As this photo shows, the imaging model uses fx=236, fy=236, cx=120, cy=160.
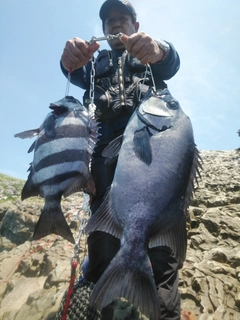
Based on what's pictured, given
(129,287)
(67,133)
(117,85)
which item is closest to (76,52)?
(117,85)

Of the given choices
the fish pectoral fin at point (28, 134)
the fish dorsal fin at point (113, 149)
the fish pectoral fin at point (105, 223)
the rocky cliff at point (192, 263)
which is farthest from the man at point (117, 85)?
the rocky cliff at point (192, 263)

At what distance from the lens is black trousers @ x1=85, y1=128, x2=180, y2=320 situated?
2498 millimetres

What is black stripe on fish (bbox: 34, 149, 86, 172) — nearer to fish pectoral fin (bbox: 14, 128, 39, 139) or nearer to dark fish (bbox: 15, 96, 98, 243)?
dark fish (bbox: 15, 96, 98, 243)

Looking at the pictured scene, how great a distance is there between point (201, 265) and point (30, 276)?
386cm

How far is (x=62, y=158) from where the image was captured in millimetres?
2051

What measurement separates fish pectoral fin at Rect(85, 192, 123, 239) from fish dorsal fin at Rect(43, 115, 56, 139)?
80cm

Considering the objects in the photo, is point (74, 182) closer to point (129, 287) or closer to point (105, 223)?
point (105, 223)

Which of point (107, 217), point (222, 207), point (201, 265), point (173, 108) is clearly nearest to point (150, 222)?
point (107, 217)

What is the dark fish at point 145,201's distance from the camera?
5.09 ft

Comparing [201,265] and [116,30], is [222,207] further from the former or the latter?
[116,30]

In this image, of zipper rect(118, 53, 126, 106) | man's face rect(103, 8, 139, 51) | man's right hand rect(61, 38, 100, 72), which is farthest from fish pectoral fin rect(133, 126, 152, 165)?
man's face rect(103, 8, 139, 51)

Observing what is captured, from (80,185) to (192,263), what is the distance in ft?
10.7

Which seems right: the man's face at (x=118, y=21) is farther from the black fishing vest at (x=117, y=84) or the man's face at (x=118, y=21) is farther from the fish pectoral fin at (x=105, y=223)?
the fish pectoral fin at (x=105, y=223)

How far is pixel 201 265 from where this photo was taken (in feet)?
13.6
